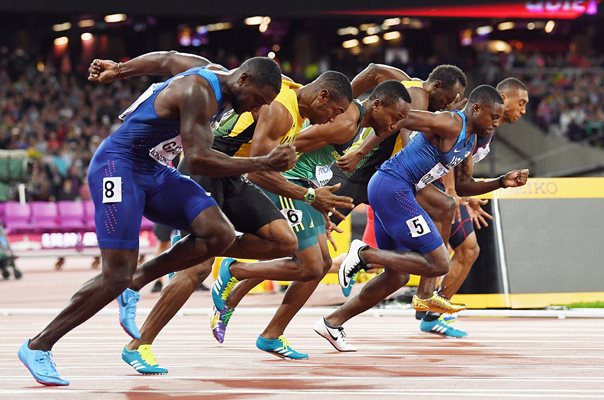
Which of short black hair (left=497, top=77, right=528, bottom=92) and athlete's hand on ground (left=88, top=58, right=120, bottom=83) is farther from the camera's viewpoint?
short black hair (left=497, top=77, right=528, bottom=92)

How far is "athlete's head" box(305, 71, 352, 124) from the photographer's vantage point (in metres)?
8.27

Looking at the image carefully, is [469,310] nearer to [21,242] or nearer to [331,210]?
[331,210]

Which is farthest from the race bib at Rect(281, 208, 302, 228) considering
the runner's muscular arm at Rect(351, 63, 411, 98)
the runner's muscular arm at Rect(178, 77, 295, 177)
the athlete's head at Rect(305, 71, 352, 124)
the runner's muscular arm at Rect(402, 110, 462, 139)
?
the runner's muscular arm at Rect(351, 63, 411, 98)

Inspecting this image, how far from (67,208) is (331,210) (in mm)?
20299

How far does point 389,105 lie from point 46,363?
3.35 metres

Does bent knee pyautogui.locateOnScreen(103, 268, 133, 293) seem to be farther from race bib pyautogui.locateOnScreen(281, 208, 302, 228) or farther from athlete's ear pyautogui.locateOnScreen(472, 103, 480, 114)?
athlete's ear pyautogui.locateOnScreen(472, 103, 480, 114)

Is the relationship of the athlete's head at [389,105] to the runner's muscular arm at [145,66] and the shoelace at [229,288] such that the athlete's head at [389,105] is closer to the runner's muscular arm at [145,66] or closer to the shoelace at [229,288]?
the runner's muscular arm at [145,66]

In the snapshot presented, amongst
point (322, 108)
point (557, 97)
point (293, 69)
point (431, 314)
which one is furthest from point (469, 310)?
point (293, 69)

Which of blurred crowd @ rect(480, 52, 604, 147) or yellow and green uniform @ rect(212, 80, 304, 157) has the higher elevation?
yellow and green uniform @ rect(212, 80, 304, 157)

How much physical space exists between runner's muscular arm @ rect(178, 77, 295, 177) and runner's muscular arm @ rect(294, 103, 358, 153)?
6.61ft

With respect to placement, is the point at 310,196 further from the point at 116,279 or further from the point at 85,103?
the point at 85,103

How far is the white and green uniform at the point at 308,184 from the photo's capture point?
888 centimetres

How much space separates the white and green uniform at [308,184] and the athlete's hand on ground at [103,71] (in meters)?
1.54

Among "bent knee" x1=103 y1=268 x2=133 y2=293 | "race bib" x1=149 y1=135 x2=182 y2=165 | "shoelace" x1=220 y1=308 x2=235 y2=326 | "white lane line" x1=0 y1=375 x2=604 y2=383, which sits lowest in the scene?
"shoelace" x1=220 y1=308 x2=235 y2=326
